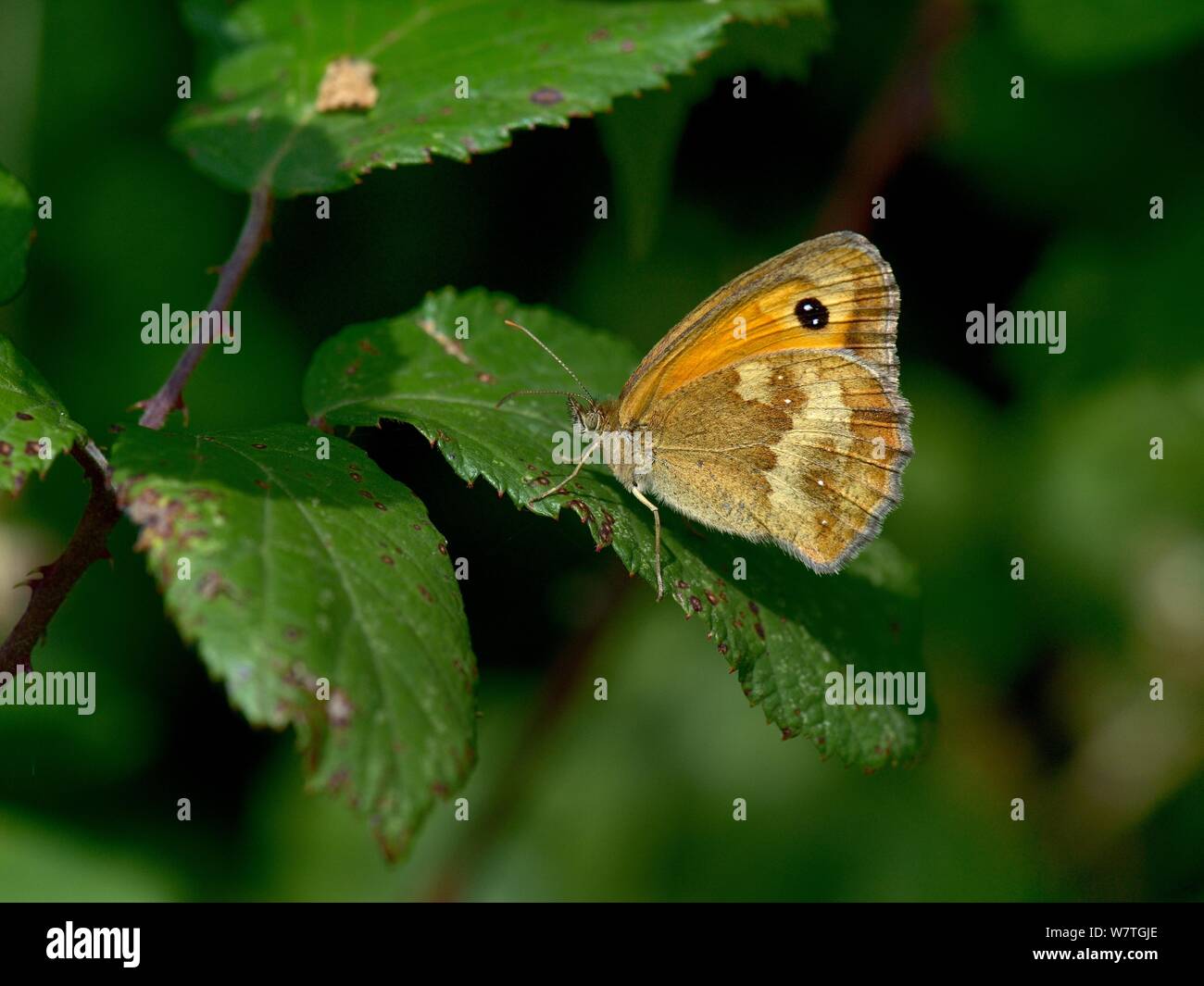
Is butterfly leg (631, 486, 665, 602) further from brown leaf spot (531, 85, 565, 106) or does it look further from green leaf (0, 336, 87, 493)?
green leaf (0, 336, 87, 493)

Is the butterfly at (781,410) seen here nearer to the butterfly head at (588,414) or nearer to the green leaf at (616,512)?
the butterfly head at (588,414)

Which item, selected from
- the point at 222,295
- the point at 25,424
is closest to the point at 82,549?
the point at 25,424

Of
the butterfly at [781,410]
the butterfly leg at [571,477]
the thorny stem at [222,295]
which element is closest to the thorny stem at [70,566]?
the thorny stem at [222,295]

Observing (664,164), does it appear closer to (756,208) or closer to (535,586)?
(756,208)

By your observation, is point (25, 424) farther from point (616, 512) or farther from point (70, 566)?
point (616, 512)

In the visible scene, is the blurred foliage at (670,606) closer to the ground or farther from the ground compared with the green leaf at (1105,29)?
closer to the ground
